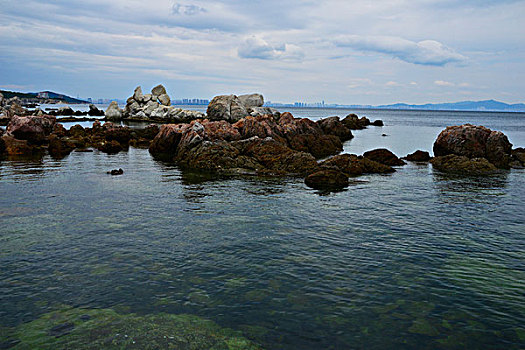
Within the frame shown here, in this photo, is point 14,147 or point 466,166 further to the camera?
point 14,147

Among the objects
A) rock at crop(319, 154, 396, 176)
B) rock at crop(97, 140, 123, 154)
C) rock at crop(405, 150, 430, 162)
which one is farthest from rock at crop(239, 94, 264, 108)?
rock at crop(319, 154, 396, 176)

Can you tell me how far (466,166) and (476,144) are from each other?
627cm

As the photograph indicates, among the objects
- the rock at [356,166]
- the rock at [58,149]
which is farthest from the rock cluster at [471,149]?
the rock at [58,149]

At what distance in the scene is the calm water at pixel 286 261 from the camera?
8.36 meters

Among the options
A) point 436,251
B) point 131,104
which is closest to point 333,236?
point 436,251

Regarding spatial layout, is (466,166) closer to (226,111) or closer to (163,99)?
(226,111)

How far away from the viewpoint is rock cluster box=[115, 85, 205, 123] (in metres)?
111

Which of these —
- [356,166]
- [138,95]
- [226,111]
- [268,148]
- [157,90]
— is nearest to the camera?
[356,166]

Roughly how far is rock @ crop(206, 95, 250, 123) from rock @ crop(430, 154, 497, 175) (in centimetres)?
6243

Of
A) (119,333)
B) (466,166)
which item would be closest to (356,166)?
(466,166)

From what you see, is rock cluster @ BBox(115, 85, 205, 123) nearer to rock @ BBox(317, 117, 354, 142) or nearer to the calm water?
rock @ BBox(317, 117, 354, 142)

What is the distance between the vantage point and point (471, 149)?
35688mm

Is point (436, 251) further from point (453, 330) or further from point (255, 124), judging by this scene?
point (255, 124)

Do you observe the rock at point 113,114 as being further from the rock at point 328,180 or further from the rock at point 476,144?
the rock at point 328,180
